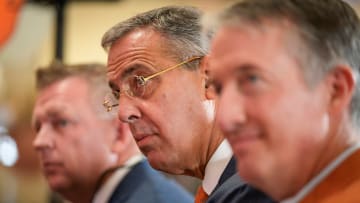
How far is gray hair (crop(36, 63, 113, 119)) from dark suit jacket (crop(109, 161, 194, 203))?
394 millimetres

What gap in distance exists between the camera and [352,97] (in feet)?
3.53

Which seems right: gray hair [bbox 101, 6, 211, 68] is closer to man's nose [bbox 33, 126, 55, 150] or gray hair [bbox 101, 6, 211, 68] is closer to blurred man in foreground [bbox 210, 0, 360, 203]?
blurred man in foreground [bbox 210, 0, 360, 203]

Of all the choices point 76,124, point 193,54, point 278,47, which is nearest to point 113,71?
point 193,54

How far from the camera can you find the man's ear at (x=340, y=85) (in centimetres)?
106

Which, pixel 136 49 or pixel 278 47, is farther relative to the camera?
pixel 136 49

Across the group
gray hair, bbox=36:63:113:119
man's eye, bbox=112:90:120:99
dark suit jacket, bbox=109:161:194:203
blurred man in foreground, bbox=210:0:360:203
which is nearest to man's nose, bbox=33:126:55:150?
gray hair, bbox=36:63:113:119

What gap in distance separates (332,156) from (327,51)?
0.50 ft

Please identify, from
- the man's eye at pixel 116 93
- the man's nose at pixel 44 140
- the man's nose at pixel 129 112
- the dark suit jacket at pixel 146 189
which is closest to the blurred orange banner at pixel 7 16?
the man's nose at pixel 44 140

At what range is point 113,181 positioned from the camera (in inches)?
89.9

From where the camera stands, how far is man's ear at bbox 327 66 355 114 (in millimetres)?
1057

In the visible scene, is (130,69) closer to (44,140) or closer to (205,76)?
(205,76)

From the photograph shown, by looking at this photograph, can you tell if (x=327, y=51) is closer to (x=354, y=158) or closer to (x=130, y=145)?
(x=354, y=158)

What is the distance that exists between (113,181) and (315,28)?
133 centimetres

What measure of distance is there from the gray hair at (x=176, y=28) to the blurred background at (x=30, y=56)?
2.30 m
